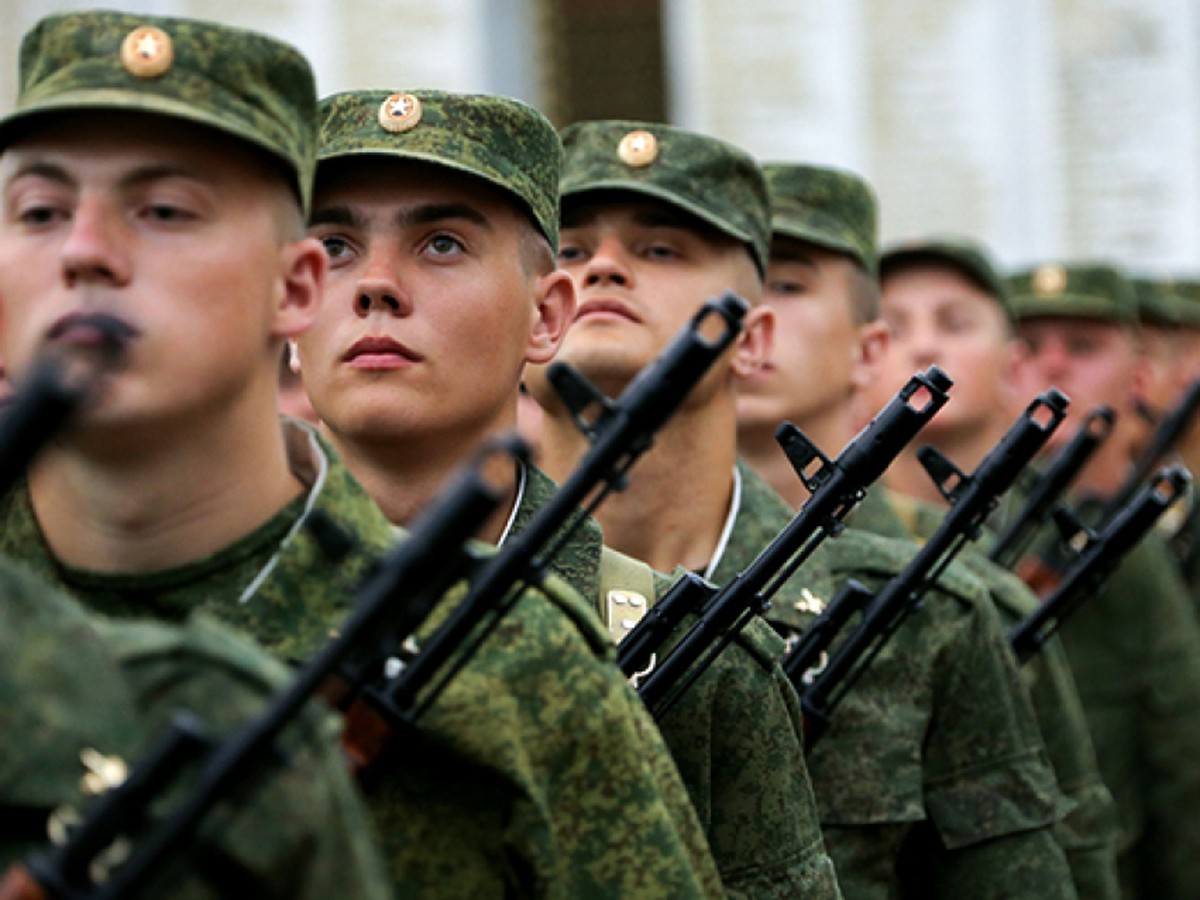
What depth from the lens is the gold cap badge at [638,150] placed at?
5.25 m

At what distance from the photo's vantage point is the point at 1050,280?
990 centimetres

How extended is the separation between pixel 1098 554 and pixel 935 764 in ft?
2.56

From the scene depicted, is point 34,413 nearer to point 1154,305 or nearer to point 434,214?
point 434,214

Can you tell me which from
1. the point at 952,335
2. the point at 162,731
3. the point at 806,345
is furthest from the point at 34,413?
the point at 952,335

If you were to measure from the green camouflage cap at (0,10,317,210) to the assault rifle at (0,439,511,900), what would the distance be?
2.26 feet

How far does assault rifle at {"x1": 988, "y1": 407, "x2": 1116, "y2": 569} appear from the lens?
6371mm

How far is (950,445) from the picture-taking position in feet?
27.4

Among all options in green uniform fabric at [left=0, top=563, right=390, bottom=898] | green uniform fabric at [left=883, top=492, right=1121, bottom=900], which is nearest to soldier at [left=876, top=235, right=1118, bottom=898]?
green uniform fabric at [left=883, top=492, right=1121, bottom=900]

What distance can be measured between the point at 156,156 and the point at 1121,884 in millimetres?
5488

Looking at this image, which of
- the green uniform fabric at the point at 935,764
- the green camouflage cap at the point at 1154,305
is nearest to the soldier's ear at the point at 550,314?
the green uniform fabric at the point at 935,764

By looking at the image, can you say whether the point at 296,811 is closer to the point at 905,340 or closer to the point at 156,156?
the point at 156,156

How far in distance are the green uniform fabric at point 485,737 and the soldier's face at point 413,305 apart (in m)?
0.74

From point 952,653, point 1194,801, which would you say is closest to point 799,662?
point 952,653

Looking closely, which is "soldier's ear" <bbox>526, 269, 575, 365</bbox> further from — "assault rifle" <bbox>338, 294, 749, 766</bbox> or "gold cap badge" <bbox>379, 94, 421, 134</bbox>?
"assault rifle" <bbox>338, 294, 749, 766</bbox>
